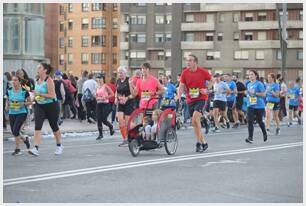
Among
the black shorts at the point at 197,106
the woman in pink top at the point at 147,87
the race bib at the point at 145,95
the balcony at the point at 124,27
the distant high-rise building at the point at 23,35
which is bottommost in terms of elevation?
the black shorts at the point at 197,106

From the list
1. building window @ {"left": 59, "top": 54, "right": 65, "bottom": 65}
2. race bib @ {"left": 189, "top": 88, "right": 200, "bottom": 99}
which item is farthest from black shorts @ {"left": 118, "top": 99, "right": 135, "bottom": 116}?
building window @ {"left": 59, "top": 54, "right": 65, "bottom": 65}

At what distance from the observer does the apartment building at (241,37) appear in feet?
277

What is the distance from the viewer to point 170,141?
14.5 metres

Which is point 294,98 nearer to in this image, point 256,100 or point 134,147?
point 256,100

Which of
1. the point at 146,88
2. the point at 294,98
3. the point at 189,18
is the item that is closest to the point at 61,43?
the point at 189,18

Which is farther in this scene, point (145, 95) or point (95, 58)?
point (95, 58)

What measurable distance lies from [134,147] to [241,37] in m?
74.0

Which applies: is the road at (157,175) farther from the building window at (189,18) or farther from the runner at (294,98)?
the building window at (189,18)

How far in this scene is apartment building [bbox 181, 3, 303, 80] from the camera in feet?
277

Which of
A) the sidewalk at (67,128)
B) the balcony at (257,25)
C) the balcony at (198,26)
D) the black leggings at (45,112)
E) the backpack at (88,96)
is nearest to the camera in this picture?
the black leggings at (45,112)

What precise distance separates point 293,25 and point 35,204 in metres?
76.8

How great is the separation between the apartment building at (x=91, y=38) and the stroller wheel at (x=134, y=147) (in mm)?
95128

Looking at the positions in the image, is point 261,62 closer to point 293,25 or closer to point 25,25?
point 293,25

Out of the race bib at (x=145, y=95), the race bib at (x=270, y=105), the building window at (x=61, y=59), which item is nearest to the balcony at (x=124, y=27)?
the building window at (x=61, y=59)
